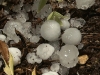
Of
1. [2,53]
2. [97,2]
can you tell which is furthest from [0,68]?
[97,2]

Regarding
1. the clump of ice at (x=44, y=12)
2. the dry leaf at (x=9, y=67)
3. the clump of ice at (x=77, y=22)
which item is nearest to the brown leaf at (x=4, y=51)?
the dry leaf at (x=9, y=67)

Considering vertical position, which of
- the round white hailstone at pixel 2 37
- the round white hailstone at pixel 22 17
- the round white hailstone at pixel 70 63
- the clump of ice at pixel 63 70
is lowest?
the clump of ice at pixel 63 70

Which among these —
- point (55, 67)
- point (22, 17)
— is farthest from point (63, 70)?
point (22, 17)

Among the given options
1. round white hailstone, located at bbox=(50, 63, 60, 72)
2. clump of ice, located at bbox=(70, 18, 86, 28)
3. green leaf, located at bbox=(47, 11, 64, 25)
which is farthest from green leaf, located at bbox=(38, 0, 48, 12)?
round white hailstone, located at bbox=(50, 63, 60, 72)

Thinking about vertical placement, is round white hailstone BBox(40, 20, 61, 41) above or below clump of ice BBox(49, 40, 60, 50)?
above

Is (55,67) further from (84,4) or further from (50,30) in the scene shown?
(84,4)

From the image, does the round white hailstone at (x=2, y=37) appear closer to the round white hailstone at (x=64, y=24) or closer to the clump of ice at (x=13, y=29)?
the clump of ice at (x=13, y=29)

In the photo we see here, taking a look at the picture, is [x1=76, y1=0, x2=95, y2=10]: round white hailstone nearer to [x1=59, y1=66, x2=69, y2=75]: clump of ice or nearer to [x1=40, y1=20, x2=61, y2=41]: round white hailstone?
[x1=40, y1=20, x2=61, y2=41]: round white hailstone
